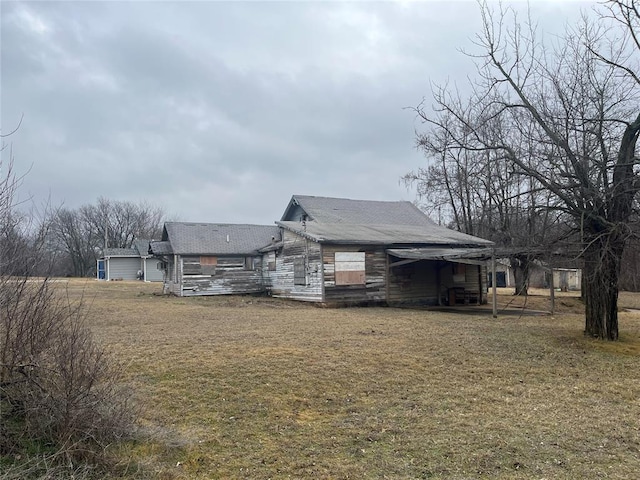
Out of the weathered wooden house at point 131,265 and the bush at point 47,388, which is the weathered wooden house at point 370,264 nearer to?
the bush at point 47,388

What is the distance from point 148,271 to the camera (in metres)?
45.0

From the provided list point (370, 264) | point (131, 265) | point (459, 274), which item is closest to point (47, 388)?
point (370, 264)

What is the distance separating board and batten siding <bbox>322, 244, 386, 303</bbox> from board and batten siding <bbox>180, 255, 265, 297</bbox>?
26.0 feet

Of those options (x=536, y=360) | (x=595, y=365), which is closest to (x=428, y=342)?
(x=536, y=360)

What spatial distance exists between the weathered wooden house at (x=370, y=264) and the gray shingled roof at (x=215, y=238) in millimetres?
1943

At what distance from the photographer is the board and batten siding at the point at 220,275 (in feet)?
84.2

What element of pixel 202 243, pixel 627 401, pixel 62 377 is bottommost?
pixel 627 401

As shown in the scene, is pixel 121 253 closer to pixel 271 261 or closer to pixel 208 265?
pixel 208 265

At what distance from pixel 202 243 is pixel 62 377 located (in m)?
22.9

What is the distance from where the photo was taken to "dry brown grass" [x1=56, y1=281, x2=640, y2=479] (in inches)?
184

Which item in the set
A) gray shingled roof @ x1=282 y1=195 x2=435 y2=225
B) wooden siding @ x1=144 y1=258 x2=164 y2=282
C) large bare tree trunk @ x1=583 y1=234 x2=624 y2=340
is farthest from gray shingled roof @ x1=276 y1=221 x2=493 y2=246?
wooden siding @ x1=144 y1=258 x2=164 y2=282

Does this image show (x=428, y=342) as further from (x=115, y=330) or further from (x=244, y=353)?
(x=115, y=330)

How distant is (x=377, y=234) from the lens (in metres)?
22.8

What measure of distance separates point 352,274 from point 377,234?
132 inches
